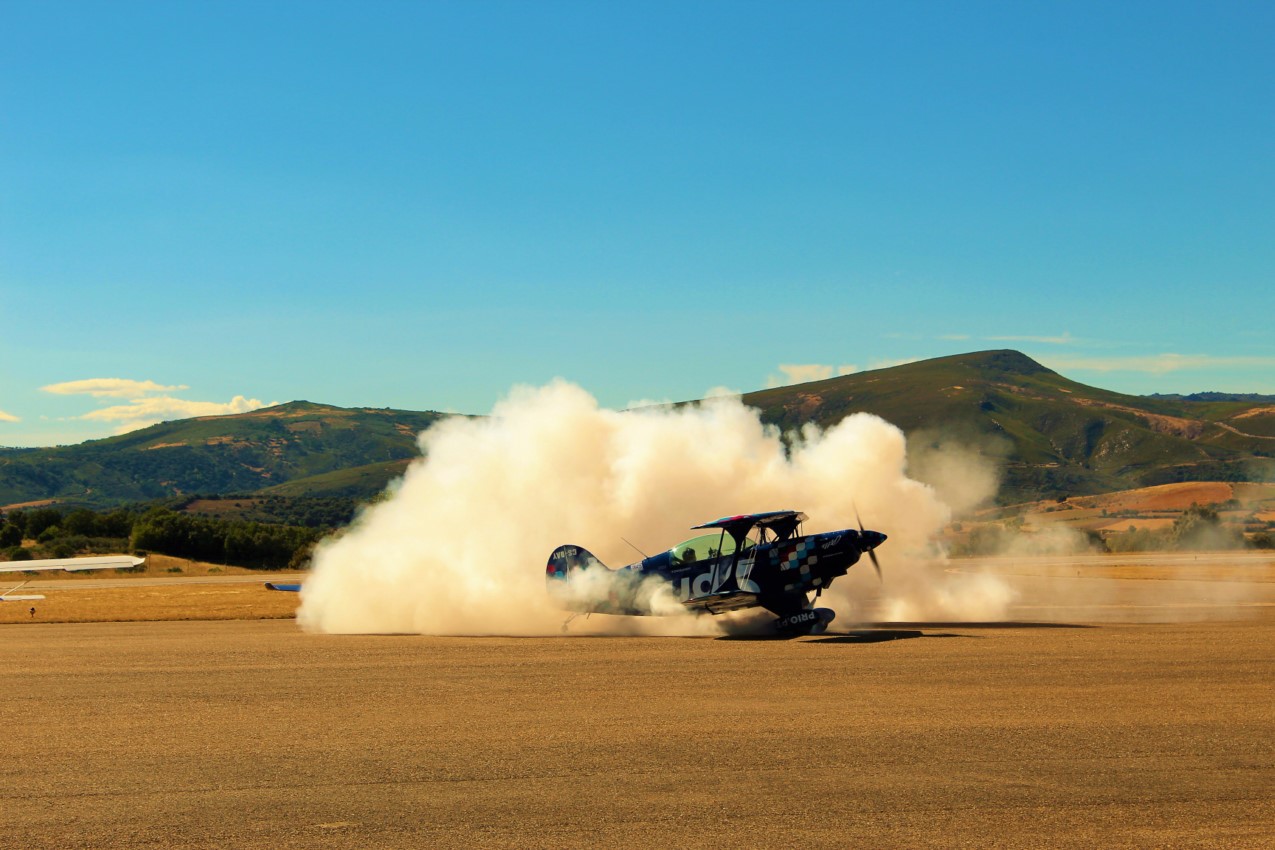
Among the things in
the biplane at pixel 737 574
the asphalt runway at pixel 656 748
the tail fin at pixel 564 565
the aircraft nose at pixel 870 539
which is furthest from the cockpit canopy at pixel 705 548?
the asphalt runway at pixel 656 748

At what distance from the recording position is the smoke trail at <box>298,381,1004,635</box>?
1228 inches

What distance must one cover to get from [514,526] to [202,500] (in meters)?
176

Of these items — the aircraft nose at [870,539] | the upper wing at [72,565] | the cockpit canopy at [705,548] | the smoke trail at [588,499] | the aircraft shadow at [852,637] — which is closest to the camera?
the aircraft shadow at [852,637]

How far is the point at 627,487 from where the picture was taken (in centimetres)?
3197

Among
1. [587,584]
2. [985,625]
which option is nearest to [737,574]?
[587,584]

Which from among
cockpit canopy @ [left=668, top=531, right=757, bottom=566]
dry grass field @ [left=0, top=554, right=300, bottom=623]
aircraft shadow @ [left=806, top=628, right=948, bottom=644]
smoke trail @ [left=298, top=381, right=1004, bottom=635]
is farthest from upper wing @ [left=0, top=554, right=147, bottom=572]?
aircraft shadow @ [left=806, top=628, right=948, bottom=644]

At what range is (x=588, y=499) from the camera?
32.0 meters

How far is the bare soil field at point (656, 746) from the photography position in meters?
10.7

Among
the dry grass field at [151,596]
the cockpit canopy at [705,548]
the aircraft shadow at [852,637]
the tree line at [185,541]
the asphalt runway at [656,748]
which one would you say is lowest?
the dry grass field at [151,596]

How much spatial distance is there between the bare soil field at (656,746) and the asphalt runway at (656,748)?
0.18 feet

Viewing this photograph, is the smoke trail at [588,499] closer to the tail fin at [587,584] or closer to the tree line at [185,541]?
the tail fin at [587,584]

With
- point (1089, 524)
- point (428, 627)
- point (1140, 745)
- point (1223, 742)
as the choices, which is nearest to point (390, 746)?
point (1140, 745)

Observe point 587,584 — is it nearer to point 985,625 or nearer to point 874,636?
point 874,636

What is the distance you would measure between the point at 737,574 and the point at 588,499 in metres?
6.39
